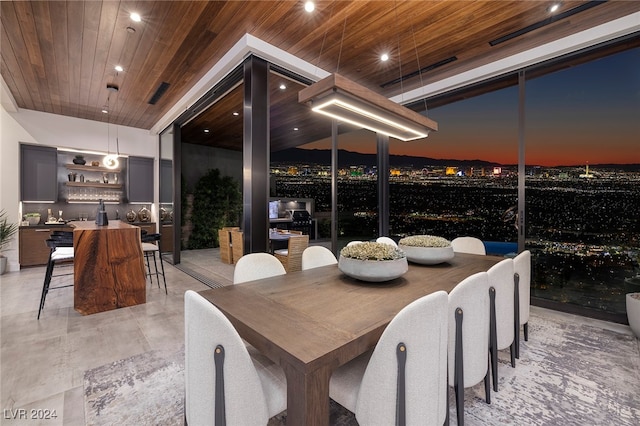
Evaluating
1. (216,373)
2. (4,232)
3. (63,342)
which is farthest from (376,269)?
(4,232)

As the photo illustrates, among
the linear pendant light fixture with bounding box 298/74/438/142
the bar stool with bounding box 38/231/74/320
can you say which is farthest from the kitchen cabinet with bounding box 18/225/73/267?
the linear pendant light fixture with bounding box 298/74/438/142

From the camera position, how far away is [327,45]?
321 centimetres

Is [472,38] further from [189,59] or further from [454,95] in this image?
[189,59]

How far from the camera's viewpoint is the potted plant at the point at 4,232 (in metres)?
4.79

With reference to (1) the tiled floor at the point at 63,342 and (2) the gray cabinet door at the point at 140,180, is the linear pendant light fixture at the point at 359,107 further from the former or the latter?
(2) the gray cabinet door at the point at 140,180

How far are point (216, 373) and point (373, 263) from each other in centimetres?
104

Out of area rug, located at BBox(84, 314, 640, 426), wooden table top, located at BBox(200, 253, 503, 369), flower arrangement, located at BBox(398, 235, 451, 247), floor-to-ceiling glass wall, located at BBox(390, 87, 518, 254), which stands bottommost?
area rug, located at BBox(84, 314, 640, 426)

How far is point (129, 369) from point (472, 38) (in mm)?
4568

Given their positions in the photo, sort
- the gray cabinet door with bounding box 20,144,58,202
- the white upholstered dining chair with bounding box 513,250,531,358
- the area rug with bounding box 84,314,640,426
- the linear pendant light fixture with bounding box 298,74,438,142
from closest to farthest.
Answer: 1. the area rug with bounding box 84,314,640,426
2. the linear pendant light fixture with bounding box 298,74,438,142
3. the white upholstered dining chair with bounding box 513,250,531,358
4. the gray cabinet door with bounding box 20,144,58,202

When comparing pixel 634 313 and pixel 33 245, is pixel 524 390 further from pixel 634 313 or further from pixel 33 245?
pixel 33 245

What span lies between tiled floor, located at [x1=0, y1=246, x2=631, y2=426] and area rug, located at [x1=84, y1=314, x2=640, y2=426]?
129mm

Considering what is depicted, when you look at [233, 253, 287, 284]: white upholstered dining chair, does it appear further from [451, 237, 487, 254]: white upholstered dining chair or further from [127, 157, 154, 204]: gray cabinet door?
[127, 157, 154, 204]: gray cabinet door

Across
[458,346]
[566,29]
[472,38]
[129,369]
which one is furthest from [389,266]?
[566,29]

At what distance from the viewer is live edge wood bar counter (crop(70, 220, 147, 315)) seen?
315 centimetres
